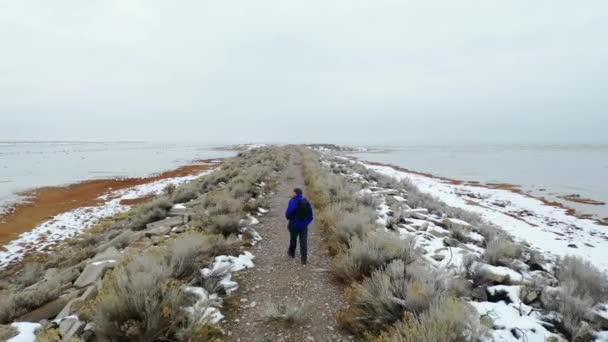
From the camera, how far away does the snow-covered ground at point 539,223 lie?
10.8 meters

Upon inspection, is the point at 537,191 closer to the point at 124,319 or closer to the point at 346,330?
the point at 346,330

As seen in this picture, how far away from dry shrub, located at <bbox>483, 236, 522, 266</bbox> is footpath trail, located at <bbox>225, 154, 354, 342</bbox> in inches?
131

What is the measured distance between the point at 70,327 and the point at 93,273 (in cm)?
226

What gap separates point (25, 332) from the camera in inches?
147

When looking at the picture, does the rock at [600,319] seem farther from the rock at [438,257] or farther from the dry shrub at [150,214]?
the dry shrub at [150,214]

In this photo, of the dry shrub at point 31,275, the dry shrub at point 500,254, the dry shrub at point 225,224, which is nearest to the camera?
the dry shrub at point 500,254

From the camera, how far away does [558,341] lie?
3.65m

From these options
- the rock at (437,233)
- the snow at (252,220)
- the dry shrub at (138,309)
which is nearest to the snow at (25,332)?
the dry shrub at (138,309)

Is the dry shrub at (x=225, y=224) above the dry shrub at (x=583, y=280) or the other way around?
above

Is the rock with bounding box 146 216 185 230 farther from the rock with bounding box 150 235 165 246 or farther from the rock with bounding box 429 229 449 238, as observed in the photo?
the rock with bounding box 429 229 449 238

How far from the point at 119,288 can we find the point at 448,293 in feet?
13.6

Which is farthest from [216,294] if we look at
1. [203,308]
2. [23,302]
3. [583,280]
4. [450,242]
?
[583,280]

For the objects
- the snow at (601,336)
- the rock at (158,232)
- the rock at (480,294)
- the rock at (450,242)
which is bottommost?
the rock at (450,242)

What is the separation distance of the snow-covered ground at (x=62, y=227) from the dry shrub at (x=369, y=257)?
11074 millimetres
